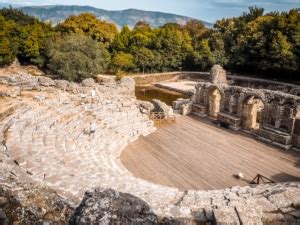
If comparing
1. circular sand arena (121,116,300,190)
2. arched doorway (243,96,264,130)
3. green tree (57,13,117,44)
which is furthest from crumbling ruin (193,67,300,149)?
green tree (57,13,117,44)

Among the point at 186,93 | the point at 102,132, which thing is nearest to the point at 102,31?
the point at 186,93

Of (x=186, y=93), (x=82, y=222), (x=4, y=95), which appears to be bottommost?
(x=186, y=93)

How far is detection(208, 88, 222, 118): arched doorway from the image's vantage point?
24641mm

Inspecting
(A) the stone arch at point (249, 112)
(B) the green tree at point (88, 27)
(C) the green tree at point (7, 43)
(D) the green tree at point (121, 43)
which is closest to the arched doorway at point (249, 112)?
(A) the stone arch at point (249, 112)

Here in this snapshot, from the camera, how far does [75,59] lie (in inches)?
1355

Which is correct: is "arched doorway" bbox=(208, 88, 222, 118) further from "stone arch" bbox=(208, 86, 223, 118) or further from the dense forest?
the dense forest

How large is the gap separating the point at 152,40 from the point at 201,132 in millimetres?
29540

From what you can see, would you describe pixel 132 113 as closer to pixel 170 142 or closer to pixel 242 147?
pixel 170 142

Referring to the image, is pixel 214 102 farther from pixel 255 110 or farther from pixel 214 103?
pixel 255 110

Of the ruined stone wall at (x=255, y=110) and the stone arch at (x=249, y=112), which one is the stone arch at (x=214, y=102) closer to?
the ruined stone wall at (x=255, y=110)

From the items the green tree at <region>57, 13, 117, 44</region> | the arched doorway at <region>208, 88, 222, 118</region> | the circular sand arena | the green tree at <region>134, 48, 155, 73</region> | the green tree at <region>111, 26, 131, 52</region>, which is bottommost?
the circular sand arena

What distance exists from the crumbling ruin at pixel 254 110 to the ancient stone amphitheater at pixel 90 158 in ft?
19.1

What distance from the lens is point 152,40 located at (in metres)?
47.7

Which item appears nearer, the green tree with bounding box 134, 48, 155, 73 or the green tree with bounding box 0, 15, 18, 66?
the green tree with bounding box 0, 15, 18, 66
